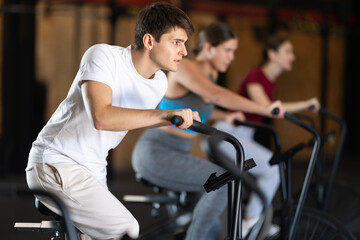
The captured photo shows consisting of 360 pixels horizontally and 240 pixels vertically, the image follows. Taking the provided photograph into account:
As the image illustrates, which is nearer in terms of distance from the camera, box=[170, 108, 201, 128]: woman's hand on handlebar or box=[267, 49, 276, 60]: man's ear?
box=[170, 108, 201, 128]: woman's hand on handlebar

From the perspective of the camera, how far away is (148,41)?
1.86m

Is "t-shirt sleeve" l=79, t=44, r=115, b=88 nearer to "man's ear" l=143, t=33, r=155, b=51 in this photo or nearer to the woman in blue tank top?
"man's ear" l=143, t=33, r=155, b=51

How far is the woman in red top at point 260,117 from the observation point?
3104 mm

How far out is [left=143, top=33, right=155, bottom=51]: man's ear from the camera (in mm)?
1855

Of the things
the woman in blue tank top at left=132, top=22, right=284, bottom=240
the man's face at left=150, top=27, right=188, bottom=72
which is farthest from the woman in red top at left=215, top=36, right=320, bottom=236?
the man's face at left=150, top=27, right=188, bottom=72

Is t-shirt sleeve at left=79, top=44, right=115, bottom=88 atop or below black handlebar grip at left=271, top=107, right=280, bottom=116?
atop

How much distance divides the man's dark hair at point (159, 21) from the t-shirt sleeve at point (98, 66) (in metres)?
0.18

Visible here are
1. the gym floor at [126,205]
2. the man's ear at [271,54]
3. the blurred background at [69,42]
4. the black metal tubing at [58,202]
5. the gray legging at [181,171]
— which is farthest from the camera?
the blurred background at [69,42]

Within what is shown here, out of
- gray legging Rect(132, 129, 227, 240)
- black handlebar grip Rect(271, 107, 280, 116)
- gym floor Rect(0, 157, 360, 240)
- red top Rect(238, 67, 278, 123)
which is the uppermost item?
red top Rect(238, 67, 278, 123)

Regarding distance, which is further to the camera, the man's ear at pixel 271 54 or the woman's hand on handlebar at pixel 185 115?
the man's ear at pixel 271 54

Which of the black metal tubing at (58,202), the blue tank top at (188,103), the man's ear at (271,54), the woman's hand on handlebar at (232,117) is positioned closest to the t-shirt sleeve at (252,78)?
the man's ear at (271,54)

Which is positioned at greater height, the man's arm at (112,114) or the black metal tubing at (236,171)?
the man's arm at (112,114)

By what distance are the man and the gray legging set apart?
702mm

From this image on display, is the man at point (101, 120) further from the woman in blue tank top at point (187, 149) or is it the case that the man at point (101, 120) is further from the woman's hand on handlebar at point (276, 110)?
the woman's hand on handlebar at point (276, 110)
